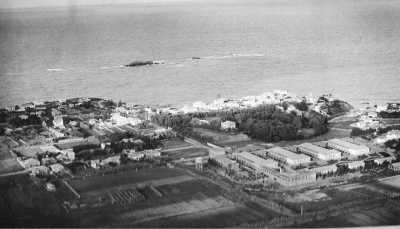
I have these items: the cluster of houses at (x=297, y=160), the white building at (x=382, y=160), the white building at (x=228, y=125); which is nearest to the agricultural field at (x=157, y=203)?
the cluster of houses at (x=297, y=160)

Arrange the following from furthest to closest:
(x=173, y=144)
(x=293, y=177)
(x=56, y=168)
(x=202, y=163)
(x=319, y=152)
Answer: (x=173, y=144) < (x=319, y=152) < (x=202, y=163) < (x=56, y=168) < (x=293, y=177)

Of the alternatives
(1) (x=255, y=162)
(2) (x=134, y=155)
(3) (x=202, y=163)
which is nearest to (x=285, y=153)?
(1) (x=255, y=162)

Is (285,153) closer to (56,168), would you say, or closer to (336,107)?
(56,168)

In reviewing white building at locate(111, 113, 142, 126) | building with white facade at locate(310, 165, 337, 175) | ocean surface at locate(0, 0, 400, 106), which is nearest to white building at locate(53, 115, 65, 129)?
white building at locate(111, 113, 142, 126)

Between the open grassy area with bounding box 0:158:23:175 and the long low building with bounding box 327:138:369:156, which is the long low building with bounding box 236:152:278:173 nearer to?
the long low building with bounding box 327:138:369:156

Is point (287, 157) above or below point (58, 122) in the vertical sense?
below

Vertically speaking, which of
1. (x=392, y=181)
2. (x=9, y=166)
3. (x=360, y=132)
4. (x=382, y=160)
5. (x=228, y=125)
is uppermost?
(x=228, y=125)

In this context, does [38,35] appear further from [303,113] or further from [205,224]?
[205,224]
